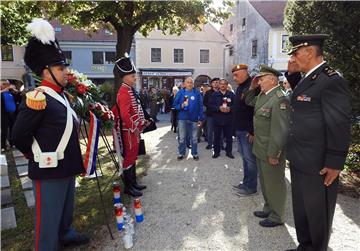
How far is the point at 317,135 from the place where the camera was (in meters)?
2.92

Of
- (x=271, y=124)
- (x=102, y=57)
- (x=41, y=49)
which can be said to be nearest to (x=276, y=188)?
(x=271, y=124)

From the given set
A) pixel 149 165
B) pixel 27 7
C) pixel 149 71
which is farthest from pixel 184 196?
pixel 149 71

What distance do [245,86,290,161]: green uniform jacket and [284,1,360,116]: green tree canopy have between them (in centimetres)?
193

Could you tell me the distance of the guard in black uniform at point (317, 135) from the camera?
275cm

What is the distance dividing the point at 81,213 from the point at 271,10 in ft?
92.9

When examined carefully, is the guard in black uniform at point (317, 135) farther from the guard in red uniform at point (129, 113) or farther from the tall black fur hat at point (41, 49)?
the guard in red uniform at point (129, 113)

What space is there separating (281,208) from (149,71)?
27.6 m

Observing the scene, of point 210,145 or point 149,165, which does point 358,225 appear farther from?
point 210,145

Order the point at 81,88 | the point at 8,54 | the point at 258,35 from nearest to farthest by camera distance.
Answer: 1. the point at 81,88
2. the point at 258,35
3. the point at 8,54

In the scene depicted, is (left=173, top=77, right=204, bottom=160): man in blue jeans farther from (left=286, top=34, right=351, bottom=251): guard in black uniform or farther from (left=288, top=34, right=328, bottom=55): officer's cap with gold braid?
(left=288, top=34, right=328, bottom=55): officer's cap with gold braid

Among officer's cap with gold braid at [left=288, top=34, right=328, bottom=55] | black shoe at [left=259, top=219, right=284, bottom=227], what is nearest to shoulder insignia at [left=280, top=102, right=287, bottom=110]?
officer's cap with gold braid at [left=288, top=34, right=328, bottom=55]

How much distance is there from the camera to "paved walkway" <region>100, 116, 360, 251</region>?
3631mm

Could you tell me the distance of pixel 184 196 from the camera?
514 cm

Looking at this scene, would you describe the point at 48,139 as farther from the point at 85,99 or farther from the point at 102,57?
A: the point at 102,57
